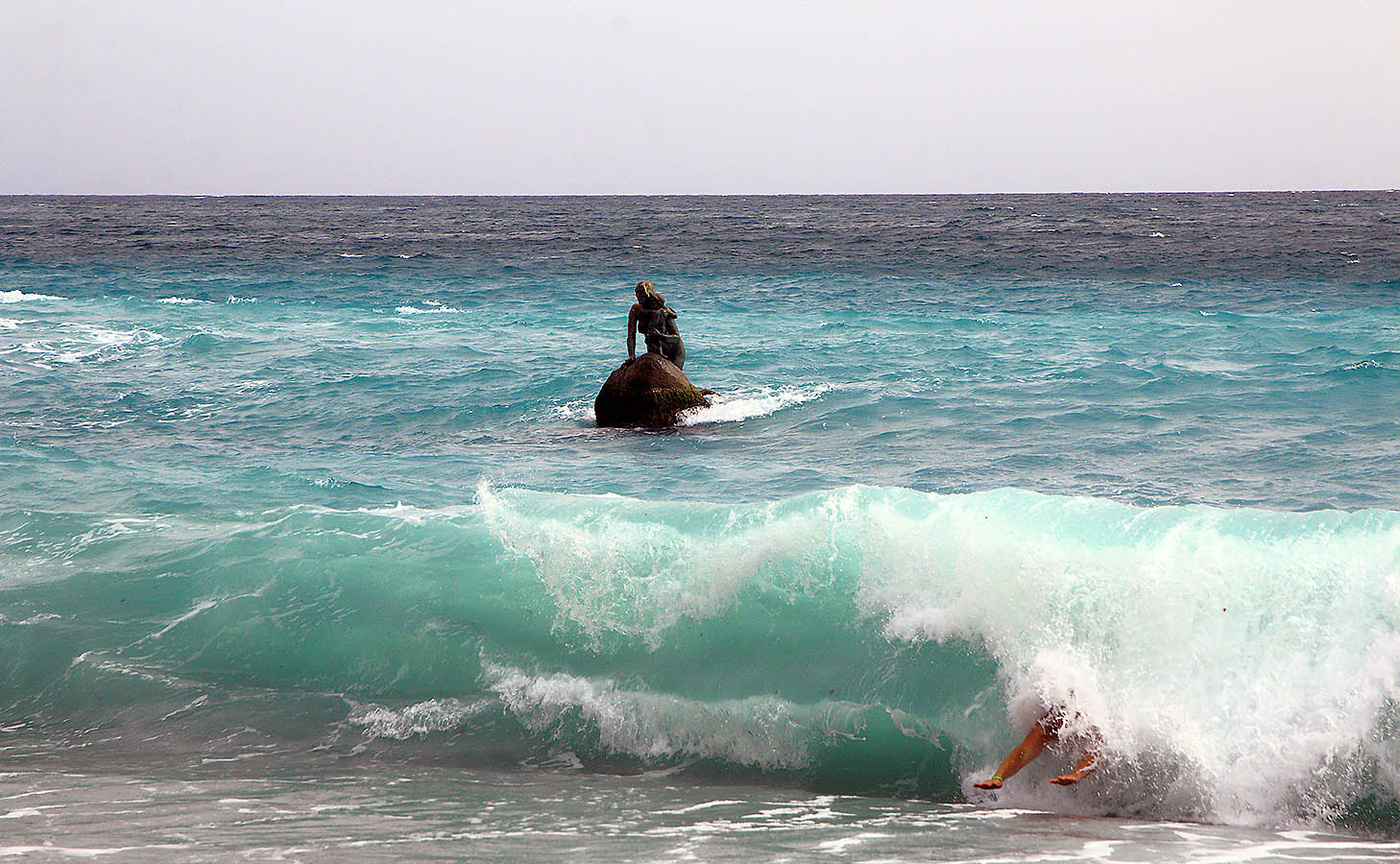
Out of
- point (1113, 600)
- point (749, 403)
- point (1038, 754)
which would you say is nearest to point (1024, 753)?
point (1038, 754)

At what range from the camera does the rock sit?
1180cm

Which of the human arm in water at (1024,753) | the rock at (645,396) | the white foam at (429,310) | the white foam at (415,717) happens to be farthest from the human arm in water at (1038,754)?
the white foam at (429,310)

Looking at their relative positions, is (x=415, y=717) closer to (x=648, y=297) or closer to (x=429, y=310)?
(x=648, y=297)

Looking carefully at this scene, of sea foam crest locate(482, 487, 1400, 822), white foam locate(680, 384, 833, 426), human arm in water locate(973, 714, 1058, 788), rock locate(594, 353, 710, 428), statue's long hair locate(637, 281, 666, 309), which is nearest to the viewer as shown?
human arm in water locate(973, 714, 1058, 788)

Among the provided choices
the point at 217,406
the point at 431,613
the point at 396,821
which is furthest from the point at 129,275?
the point at 396,821

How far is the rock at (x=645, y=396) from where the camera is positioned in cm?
1180

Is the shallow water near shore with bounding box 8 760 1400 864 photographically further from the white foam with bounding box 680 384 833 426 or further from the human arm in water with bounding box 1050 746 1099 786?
the white foam with bounding box 680 384 833 426

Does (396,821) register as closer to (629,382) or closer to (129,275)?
(629,382)

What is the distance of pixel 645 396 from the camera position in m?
11.8

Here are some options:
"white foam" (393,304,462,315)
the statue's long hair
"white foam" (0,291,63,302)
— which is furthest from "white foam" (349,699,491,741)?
"white foam" (0,291,63,302)

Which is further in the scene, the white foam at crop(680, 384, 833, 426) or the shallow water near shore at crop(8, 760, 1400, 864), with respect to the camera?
the white foam at crop(680, 384, 833, 426)

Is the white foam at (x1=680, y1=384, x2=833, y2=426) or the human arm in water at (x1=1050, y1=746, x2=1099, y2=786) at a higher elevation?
the white foam at (x1=680, y1=384, x2=833, y2=426)

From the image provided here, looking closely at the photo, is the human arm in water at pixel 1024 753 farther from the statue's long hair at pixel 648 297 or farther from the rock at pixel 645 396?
the statue's long hair at pixel 648 297

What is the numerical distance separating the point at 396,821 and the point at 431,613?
7.40 feet
